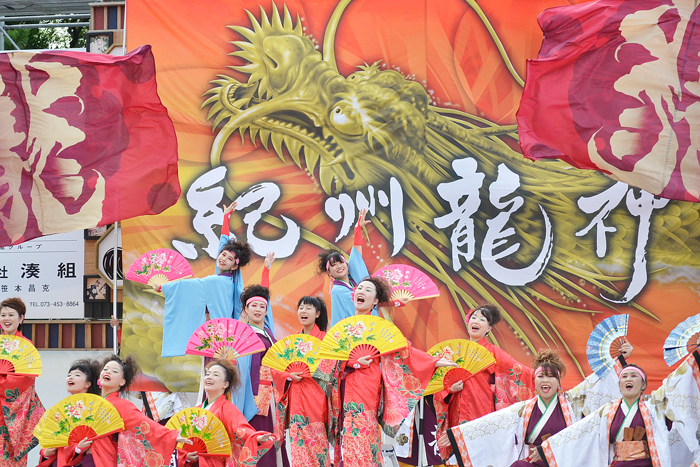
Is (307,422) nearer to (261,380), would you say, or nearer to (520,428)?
(261,380)

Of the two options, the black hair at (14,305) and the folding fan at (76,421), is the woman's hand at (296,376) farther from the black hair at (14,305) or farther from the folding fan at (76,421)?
the black hair at (14,305)

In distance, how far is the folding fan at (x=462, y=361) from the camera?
569cm

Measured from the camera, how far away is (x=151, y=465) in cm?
481

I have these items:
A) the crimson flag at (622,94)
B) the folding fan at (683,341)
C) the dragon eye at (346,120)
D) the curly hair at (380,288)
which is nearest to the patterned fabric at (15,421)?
the curly hair at (380,288)

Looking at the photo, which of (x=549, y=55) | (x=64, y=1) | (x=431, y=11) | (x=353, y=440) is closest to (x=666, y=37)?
(x=549, y=55)

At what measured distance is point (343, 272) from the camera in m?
6.80

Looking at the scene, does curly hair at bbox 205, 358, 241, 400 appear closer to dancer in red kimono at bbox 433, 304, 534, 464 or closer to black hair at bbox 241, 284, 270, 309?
black hair at bbox 241, 284, 270, 309

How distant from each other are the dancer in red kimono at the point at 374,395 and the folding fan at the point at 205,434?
87 centimetres

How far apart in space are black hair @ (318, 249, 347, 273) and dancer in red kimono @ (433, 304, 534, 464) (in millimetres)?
1550

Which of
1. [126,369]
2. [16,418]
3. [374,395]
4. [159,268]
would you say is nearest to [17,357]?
[16,418]

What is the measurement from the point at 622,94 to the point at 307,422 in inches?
143

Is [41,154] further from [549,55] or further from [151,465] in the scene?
[549,55]

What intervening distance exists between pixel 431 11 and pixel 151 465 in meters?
4.97

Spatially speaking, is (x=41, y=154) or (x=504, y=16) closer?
(x=41, y=154)
